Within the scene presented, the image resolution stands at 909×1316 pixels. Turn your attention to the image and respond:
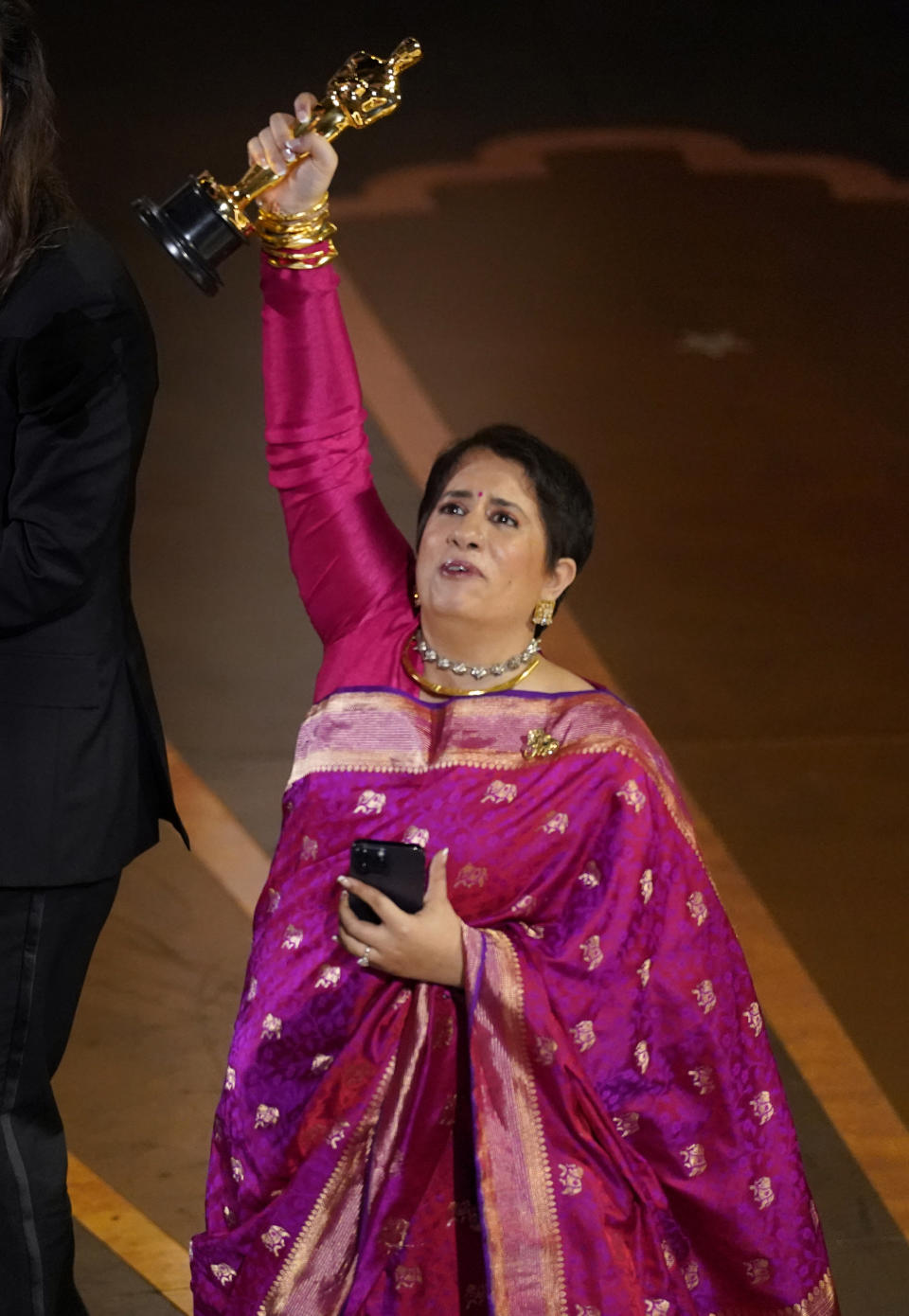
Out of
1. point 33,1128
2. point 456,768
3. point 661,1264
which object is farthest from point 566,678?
point 33,1128

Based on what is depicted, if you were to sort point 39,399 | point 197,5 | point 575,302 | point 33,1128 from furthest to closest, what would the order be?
point 575,302, point 197,5, point 33,1128, point 39,399

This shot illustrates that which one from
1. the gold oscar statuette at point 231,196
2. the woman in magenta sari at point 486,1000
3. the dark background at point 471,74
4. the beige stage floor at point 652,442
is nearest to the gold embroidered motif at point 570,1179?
the woman in magenta sari at point 486,1000

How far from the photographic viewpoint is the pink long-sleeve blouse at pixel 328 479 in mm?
1810

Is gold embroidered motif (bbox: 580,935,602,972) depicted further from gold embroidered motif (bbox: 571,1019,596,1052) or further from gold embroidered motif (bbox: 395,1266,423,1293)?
gold embroidered motif (bbox: 395,1266,423,1293)

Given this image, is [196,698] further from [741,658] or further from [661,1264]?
[661,1264]

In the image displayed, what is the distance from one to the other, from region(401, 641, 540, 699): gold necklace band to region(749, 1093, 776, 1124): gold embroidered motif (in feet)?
1.66

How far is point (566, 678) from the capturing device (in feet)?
5.86

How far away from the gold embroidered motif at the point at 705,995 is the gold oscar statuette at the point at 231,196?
853 millimetres

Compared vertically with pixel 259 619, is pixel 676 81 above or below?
above

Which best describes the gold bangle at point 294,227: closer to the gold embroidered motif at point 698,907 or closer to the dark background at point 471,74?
the gold embroidered motif at point 698,907

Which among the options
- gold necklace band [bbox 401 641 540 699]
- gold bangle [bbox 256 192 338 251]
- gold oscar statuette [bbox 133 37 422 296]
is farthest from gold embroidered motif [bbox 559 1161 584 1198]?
gold bangle [bbox 256 192 338 251]

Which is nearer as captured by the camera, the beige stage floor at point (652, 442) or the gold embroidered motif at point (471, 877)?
the gold embroidered motif at point (471, 877)

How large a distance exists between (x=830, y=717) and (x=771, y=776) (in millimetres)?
284

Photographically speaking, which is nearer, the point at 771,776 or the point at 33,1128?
the point at 33,1128
